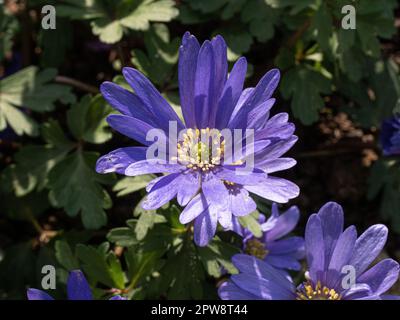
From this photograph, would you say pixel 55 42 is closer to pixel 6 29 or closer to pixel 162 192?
pixel 6 29

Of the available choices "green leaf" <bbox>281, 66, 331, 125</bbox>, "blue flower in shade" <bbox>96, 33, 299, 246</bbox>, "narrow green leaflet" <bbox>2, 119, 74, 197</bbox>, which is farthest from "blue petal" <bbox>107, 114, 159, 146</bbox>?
"green leaf" <bbox>281, 66, 331, 125</bbox>

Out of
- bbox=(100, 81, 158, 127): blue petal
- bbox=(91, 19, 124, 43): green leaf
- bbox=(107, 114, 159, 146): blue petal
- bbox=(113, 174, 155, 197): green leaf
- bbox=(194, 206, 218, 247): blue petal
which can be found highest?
bbox=(91, 19, 124, 43): green leaf

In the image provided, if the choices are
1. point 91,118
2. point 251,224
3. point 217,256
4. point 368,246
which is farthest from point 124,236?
point 368,246

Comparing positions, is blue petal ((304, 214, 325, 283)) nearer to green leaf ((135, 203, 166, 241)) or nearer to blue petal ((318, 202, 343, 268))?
blue petal ((318, 202, 343, 268))

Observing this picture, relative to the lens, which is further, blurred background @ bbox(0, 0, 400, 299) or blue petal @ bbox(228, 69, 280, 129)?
blurred background @ bbox(0, 0, 400, 299)

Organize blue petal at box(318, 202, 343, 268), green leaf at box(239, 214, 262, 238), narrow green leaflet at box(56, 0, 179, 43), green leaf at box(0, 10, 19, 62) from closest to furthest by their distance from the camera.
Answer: blue petal at box(318, 202, 343, 268) → green leaf at box(239, 214, 262, 238) → narrow green leaflet at box(56, 0, 179, 43) → green leaf at box(0, 10, 19, 62)
